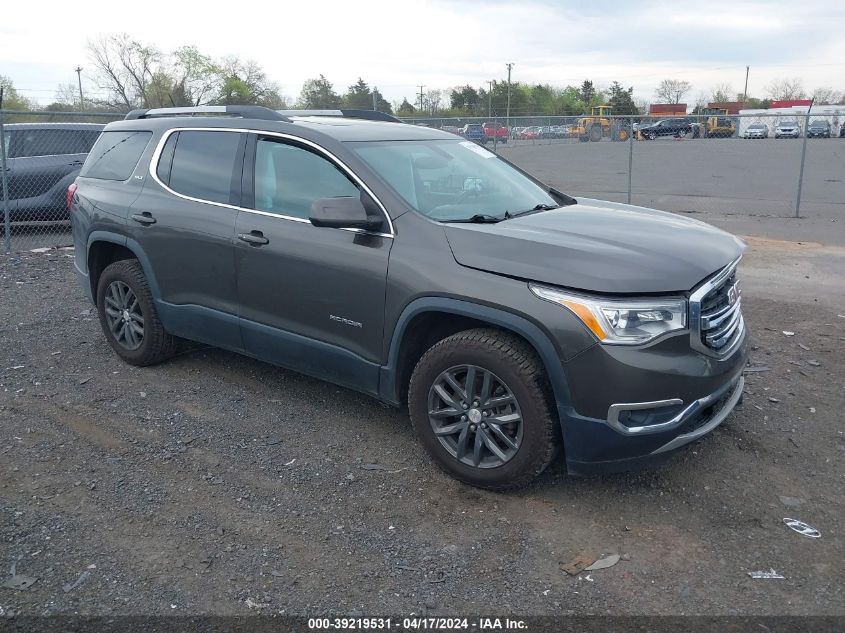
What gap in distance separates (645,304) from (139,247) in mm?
3622

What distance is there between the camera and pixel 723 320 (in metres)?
3.78

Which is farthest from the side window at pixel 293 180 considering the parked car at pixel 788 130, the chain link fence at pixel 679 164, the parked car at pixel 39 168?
the parked car at pixel 788 130

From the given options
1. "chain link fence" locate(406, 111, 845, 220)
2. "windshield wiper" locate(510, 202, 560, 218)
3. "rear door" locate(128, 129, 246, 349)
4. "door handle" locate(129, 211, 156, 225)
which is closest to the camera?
"windshield wiper" locate(510, 202, 560, 218)

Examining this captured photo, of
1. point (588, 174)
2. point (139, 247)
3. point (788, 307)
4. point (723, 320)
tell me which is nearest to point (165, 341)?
point (139, 247)

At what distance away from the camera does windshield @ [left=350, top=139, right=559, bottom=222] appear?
426 cm

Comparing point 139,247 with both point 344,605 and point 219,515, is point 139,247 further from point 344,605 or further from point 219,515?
point 344,605

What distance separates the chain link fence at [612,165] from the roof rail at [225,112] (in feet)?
14.6

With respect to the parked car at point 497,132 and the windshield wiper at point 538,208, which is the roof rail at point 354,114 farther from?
the parked car at point 497,132

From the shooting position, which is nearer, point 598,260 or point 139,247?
point 598,260

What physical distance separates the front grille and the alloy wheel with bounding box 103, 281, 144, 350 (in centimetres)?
393

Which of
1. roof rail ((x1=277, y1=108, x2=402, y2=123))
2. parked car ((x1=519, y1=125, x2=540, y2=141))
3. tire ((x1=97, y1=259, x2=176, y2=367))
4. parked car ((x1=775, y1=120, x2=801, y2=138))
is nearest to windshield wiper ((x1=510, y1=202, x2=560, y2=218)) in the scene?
roof rail ((x1=277, y1=108, x2=402, y2=123))

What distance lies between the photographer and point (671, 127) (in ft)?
87.5

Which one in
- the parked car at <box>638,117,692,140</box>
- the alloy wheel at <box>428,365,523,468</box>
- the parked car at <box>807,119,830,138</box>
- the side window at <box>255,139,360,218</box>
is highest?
the parked car at <box>807,119,830,138</box>

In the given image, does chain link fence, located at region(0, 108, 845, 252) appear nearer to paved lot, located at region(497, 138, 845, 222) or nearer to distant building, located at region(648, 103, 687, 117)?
paved lot, located at region(497, 138, 845, 222)
